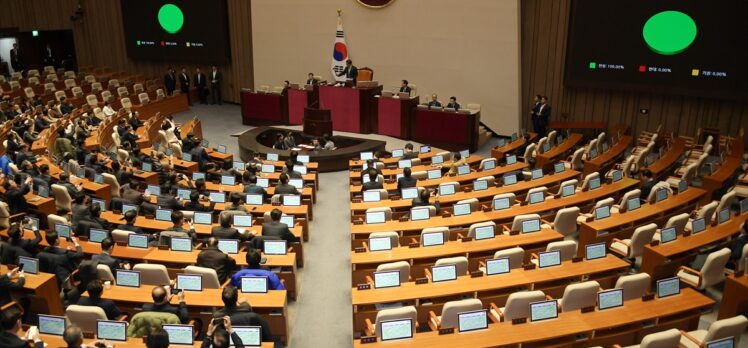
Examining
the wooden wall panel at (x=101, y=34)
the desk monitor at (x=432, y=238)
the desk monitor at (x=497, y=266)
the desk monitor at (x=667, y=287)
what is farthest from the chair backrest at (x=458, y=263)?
the wooden wall panel at (x=101, y=34)

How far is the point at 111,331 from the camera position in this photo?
17.4 feet

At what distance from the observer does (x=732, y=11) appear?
1271 centimetres

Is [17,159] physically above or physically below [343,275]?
above

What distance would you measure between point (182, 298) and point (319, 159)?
780cm

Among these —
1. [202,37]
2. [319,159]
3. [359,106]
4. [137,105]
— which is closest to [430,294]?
[319,159]

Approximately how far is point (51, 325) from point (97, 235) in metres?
2.50

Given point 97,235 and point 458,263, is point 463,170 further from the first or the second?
point 97,235

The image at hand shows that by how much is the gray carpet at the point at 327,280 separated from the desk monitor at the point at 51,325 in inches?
95.7

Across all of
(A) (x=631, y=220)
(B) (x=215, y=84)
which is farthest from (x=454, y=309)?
(B) (x=215, y=84)

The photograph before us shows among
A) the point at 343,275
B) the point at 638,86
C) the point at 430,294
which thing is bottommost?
the point at 343,275

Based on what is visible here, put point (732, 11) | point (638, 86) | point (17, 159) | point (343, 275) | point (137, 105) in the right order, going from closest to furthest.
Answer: point (343, 275) < point (17, 159) < point (732, 11) < point (638, 86) < point (137, 105)

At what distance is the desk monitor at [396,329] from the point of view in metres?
5.39

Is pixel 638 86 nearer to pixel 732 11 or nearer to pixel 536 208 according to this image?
pixel 732 11

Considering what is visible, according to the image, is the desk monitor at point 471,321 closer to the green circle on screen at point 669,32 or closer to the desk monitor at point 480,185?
the desk monitor at point 480,185
